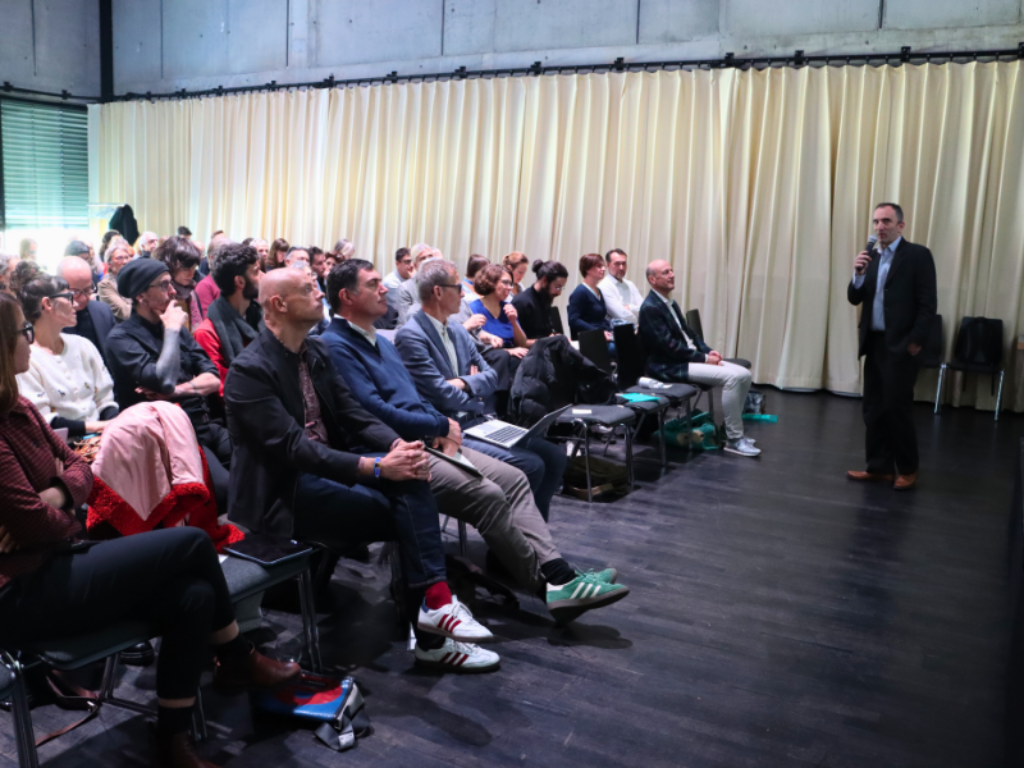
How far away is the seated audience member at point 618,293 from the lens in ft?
22.0

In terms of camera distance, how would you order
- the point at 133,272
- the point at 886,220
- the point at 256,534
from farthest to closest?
the point at 886,220, the point at 133,272, the point at 256,534

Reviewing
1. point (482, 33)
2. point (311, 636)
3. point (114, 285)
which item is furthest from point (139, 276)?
point (482, 33)

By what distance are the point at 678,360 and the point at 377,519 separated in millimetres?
3490

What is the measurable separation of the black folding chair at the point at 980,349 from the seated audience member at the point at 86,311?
21.0ft

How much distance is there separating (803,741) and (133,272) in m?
2.79

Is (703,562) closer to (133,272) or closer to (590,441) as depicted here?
(590,441)

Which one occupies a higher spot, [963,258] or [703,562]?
[963,258]

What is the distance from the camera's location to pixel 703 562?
3.83 m

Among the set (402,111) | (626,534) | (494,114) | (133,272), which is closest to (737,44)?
(494,114)

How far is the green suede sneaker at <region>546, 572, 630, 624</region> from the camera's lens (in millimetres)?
3020


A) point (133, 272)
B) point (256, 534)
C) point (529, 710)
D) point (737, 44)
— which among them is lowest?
point (529, 710)

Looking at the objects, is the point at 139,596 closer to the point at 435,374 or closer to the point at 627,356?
the point at 435,374

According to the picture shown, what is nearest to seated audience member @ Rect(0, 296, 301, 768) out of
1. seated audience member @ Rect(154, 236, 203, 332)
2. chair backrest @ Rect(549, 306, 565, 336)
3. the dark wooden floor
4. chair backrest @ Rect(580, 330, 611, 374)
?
the dark wooden floor

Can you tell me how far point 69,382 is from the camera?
124 inches
